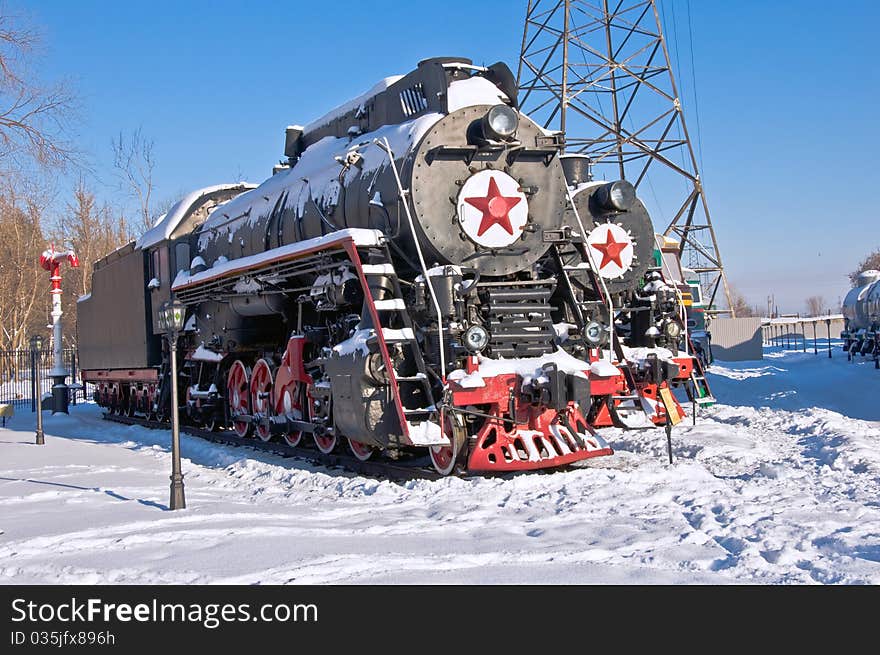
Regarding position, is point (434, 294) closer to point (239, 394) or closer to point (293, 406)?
point (293, 406)

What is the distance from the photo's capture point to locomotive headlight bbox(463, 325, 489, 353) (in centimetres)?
812

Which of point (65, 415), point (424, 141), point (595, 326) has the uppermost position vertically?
point (424, 141)

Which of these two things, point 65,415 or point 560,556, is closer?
point 560,556

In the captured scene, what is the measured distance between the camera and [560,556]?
516cm

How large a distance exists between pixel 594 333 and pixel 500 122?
258 cm

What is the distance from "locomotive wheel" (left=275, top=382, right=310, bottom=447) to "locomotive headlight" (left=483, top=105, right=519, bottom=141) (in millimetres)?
4421

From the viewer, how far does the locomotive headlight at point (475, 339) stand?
8.12 meters

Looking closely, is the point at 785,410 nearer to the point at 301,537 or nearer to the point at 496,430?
the point at 496,430

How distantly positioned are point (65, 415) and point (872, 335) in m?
28.9

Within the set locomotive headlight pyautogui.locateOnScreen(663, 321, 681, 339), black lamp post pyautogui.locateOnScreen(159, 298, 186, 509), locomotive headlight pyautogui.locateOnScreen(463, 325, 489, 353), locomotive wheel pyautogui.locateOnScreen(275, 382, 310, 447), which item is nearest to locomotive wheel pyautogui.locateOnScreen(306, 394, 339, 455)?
locomotive wheel pyautogui.locateOnScreen(275, 382, 310, 447)

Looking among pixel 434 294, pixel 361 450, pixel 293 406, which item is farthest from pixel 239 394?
pixel 434 294

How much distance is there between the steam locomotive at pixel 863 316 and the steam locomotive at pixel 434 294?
24229 mm
